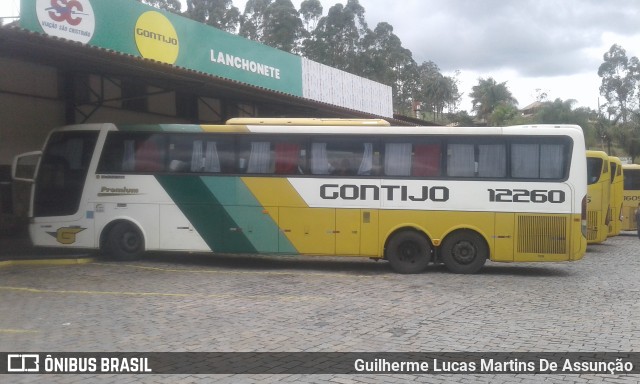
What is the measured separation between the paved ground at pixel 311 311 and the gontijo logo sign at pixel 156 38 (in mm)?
7057

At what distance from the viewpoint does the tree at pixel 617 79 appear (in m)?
69.4

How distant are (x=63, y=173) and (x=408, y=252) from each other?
751cm

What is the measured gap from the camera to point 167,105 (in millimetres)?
21547

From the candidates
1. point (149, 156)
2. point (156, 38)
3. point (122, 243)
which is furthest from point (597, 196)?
point (156, 38)

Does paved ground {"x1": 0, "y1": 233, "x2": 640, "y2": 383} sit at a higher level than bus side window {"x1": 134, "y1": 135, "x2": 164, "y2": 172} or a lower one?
lower

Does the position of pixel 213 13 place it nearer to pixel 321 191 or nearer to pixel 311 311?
pixel 321 191

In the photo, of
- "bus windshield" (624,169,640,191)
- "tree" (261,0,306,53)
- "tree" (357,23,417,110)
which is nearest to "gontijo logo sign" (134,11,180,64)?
"bus windshield" (624,169,640,191)

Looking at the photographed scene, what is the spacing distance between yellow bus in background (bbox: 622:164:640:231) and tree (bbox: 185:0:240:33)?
3809 centimetres

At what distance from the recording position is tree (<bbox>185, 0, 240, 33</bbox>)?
56.3 meters

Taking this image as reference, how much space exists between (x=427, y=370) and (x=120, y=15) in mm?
14366

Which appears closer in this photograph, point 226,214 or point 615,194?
point 226,214

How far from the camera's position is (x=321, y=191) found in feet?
44.1

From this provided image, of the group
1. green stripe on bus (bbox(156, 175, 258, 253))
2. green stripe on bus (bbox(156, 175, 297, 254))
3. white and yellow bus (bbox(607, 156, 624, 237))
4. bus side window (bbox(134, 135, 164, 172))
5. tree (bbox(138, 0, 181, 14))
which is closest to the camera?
green stripe on bus (bbox(156, 175, 297, 254))

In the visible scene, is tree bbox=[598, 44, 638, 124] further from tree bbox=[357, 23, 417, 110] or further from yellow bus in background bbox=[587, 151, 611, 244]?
yellow bus in background bbox=[587, 151, 611, 244]
